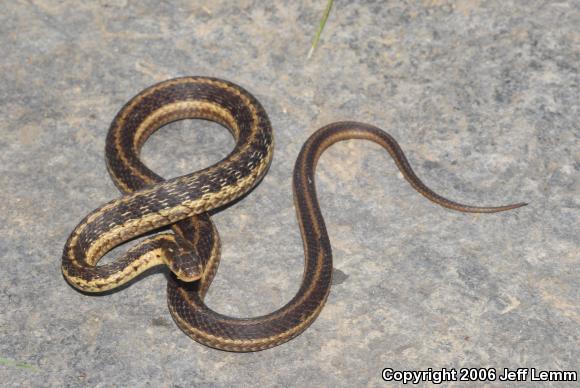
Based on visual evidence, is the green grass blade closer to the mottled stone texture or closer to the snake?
the mottled stone texture

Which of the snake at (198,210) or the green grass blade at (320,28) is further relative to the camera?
the green grass blade at (320,28)

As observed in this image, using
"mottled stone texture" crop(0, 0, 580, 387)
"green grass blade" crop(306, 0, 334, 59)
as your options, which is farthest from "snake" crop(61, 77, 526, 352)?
"green grass blade" crop(306, 0, 334, 59)

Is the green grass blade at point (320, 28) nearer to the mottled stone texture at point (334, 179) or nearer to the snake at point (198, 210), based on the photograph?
the mottled stone texture at point (334, 179)

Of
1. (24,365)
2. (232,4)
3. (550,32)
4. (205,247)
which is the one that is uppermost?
(550,32)

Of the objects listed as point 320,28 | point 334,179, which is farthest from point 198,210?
point 320,28

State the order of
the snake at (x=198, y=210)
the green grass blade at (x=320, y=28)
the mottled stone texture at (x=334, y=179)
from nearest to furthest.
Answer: the mottled stone texture at (x=334, y=179) < the snake at (x=198, y=210) < the green grass blade at (x=320, y=28)

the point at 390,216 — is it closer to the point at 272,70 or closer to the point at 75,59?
the point at 272,70

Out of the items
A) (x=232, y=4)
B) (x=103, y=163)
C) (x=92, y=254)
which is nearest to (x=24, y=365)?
(x=92, y=254)

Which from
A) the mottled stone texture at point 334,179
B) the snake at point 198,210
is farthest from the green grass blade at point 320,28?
the snake at point 198,210
